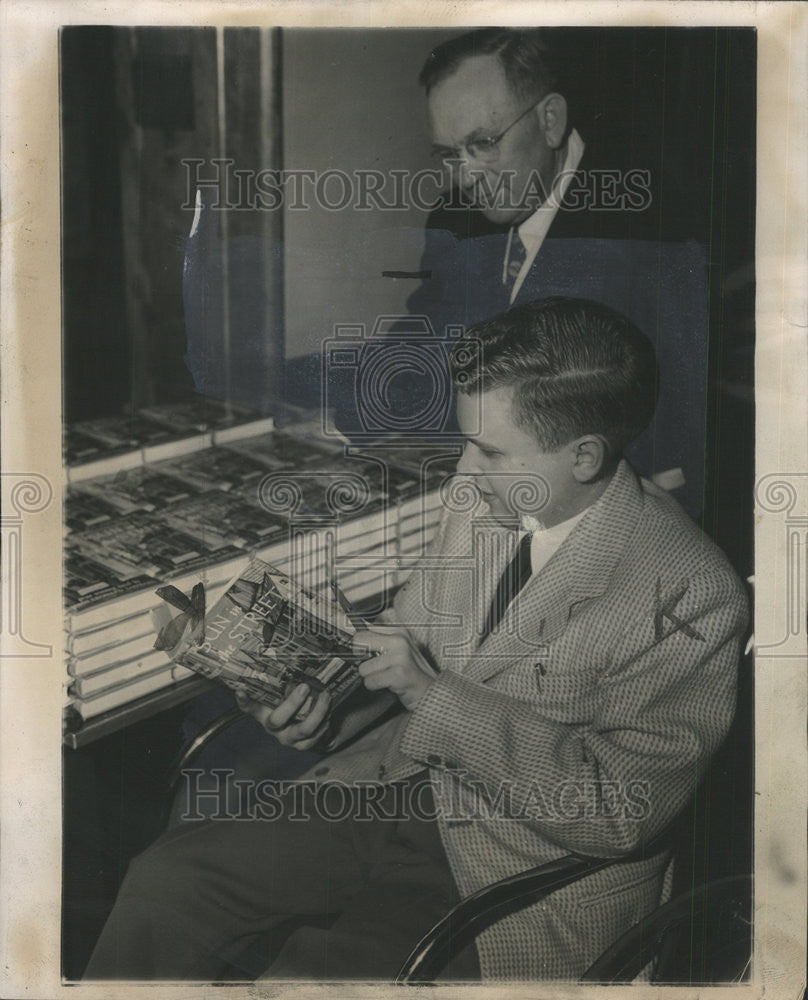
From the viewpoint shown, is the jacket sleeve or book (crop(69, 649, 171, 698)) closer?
the jacket sleeve

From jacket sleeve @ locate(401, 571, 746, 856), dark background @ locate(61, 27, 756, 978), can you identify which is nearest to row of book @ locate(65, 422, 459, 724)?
dark background @ locate(61, 27, 756, 978)

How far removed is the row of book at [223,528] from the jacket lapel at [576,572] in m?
0.21

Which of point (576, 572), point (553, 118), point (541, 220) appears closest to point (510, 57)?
point (553, 118)

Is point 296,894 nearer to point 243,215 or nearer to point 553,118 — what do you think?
point 243,215

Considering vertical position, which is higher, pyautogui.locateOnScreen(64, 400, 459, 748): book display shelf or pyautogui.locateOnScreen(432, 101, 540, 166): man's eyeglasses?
pyautogui.locateOnScreen(432, 101, 540, 166): man's eyeglasses

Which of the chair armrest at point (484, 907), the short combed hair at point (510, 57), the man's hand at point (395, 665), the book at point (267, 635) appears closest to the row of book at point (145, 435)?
the book at point (267, 635)

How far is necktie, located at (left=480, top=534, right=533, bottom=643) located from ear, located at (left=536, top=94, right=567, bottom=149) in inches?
25.4

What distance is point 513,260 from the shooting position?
5.51 feet

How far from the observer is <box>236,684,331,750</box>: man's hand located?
1.72m

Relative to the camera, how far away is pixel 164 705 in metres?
1.74

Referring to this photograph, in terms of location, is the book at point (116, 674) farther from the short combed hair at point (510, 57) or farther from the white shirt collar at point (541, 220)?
the short combed hair at point (510, 57)

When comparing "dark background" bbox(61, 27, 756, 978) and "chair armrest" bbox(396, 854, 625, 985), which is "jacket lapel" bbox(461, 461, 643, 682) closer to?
"dark background" bbox(61, 27, 756, 978)

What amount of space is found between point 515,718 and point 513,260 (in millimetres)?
741

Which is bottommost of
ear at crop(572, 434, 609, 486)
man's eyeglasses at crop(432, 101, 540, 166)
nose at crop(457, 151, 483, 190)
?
ear at crop(572, 434, 609, 486)
